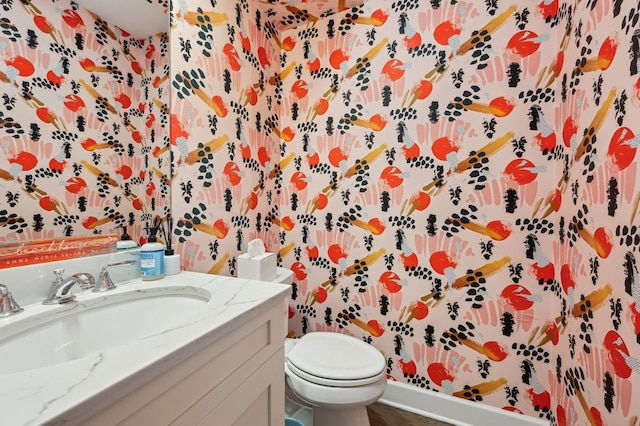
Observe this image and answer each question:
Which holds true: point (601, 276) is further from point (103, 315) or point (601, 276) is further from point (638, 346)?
point (103, 315)

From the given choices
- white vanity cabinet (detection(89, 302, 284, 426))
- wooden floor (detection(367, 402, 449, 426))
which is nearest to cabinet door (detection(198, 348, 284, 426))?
white vanity cabinet (detection(89, 302, 284, 426))

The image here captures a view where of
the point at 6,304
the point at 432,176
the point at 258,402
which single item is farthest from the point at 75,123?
the point at 432,176

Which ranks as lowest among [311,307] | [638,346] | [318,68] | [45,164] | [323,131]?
[311,307]

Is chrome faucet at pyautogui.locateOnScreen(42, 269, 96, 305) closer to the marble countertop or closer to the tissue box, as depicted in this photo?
A: the marble countertop

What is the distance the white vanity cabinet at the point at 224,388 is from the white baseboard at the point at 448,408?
2.93 feet

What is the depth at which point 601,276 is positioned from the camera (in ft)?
3.09

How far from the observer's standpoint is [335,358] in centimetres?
128

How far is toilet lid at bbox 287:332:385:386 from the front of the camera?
A: 114 centimetres

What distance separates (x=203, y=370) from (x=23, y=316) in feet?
1.62

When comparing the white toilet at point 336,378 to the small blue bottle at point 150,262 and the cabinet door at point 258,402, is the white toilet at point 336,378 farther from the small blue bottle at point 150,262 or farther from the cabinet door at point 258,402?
the small blue bottle at point 150,262

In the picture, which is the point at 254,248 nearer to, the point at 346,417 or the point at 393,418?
the point at 346,417

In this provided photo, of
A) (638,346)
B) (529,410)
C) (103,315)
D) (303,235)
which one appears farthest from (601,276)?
(103,315)

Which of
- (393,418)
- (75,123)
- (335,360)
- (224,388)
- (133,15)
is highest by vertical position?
(133,15)

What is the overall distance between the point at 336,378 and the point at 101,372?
2.87ft
